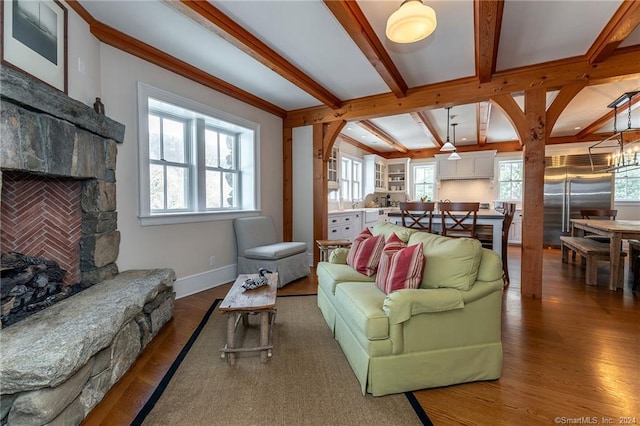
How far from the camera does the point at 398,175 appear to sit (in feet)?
28.2

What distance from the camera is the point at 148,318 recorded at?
222 centimetres

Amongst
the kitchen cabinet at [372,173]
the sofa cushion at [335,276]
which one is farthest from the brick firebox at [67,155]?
the kitchen cabinet at [372,173]

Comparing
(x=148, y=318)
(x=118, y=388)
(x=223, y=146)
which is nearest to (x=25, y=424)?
(x=118, y=388)

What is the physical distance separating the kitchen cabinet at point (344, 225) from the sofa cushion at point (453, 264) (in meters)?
3.28

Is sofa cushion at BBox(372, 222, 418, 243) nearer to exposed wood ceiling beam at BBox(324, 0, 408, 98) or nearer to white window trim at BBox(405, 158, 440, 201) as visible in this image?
exposed wood ceiling beam at BBox(324, 0, 408, 98)

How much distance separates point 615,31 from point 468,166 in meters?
5.32

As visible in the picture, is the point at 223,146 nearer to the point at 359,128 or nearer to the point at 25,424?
the point at 359,128

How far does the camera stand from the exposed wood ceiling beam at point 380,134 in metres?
5.46

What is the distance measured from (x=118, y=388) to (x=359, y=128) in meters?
5.47

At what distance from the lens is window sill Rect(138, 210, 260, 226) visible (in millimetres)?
2949

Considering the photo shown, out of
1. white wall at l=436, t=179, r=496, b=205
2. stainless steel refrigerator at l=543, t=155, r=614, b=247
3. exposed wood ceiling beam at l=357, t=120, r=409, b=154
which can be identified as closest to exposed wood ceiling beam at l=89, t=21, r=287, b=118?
exposed wood ceiling beam at l=357, t=120, r=409, b=154

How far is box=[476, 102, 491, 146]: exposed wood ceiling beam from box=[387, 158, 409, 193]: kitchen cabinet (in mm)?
2082

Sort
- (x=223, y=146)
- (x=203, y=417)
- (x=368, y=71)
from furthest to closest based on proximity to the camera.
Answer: (x=223, y=146) → (x=368, y=71) → (x=203, y=417)

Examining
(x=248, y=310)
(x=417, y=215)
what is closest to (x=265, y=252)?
(x=248, y=310)
